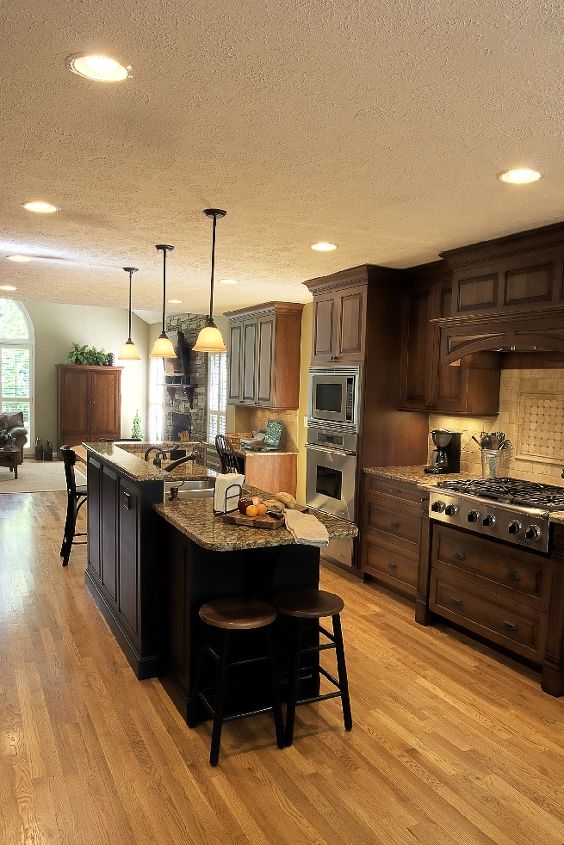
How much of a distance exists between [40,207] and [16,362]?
9.19m

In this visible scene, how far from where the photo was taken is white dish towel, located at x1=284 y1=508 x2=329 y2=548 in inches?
103

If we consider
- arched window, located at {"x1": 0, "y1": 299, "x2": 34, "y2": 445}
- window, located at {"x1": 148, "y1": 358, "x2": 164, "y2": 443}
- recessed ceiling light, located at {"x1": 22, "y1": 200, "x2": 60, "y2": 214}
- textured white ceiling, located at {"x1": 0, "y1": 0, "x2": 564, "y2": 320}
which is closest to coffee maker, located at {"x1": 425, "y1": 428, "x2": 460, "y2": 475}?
textured white ceiling, located at {"x1": 0, "y1": 0, "x2": 564, "y2": 320}

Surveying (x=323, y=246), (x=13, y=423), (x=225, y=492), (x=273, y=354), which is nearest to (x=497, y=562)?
(x=225, y=492)

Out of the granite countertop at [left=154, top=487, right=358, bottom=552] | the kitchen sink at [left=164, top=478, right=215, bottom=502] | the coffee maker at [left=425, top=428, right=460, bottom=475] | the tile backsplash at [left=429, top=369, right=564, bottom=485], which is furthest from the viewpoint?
the coffee maker at [left=425, top=428, right=460, bottom=475]

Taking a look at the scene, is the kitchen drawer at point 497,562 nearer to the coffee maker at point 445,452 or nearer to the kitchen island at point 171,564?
the coffee maker at point 445,452

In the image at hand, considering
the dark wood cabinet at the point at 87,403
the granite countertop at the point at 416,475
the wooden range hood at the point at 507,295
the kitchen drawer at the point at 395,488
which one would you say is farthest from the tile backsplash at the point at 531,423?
the dark wood cabinet at the point at 87,403

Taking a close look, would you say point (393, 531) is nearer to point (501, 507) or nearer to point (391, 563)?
point (391, 563)

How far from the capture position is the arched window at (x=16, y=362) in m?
11.7

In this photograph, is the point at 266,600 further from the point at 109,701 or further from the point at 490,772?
the point at 490,772

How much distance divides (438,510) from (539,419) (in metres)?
0.90

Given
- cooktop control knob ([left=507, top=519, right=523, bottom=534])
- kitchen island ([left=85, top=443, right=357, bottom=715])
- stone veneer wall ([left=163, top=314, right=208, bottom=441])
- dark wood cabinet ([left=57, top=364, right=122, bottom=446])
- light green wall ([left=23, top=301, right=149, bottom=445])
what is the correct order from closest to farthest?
1. kitchen island ([left=85, top=443, right=357, bottom=715])
2. cooktop control knob ([left=507, top=519, right=523, bottom=534])
3. stone veneer wall ([left=163, top=314, right=208, bottom=441])
4. dark wood cabinet ([left=57, top=364, right=122, bottom=446])
5. light green wall ([left=23, top=301, right=149, bottom=445])

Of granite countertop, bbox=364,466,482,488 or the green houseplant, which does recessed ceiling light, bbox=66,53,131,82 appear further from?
the green houseplant

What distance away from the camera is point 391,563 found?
4.63 meters

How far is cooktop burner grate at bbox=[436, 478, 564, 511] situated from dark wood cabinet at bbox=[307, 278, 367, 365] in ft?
4.48
